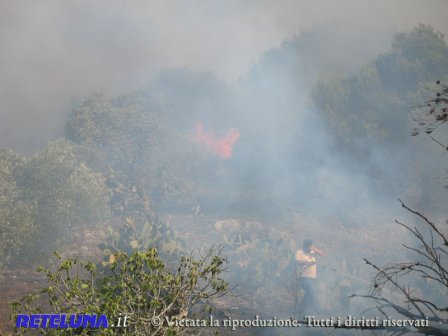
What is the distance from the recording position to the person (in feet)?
34.6

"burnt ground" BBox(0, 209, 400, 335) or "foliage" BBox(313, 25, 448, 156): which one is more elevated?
"foliage" BBox(313, 25, 448, 156)

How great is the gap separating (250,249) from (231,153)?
51.0ft

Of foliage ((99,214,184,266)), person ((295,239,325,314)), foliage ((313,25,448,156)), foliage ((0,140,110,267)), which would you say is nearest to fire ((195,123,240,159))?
foliage ((313,25,448,156))

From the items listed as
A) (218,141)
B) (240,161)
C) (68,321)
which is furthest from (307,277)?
(218,141)

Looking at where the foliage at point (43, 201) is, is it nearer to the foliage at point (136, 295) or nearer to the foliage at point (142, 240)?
the foliage at point (142, 240)

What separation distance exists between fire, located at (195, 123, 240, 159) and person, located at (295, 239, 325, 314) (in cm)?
1912

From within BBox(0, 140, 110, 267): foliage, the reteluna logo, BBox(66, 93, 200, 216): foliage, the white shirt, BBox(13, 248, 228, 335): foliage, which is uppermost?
BBox(66, 93, 200, 216): foliage

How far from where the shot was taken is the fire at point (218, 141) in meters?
29.9

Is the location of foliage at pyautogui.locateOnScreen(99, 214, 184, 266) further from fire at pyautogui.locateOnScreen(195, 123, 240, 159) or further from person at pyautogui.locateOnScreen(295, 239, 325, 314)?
fire at pyautogui.locateOnScreen(195, 123, 240, 159)

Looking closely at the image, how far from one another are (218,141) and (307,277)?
21.4 meters

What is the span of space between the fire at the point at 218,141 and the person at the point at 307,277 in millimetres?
19121

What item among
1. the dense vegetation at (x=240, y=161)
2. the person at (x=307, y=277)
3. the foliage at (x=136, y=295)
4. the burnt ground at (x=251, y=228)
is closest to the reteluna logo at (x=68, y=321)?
the foliage at (x=136, y=295)

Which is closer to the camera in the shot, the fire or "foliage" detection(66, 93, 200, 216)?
"foliage" detection(66, 93, 200, 216)

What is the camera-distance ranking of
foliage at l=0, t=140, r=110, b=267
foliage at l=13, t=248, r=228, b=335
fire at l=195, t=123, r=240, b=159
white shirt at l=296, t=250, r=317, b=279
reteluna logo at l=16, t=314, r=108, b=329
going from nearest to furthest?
reteluna logo at l=16, t=314, r=108, b=329 < foliage at l=13, t=248, r=228, b=335 < white shirt at l=296, t=250, r=317, b=279 < foliage at l=0, t=140, r=110, b=267 < fire at l=195, t=123, r=240, b=159
